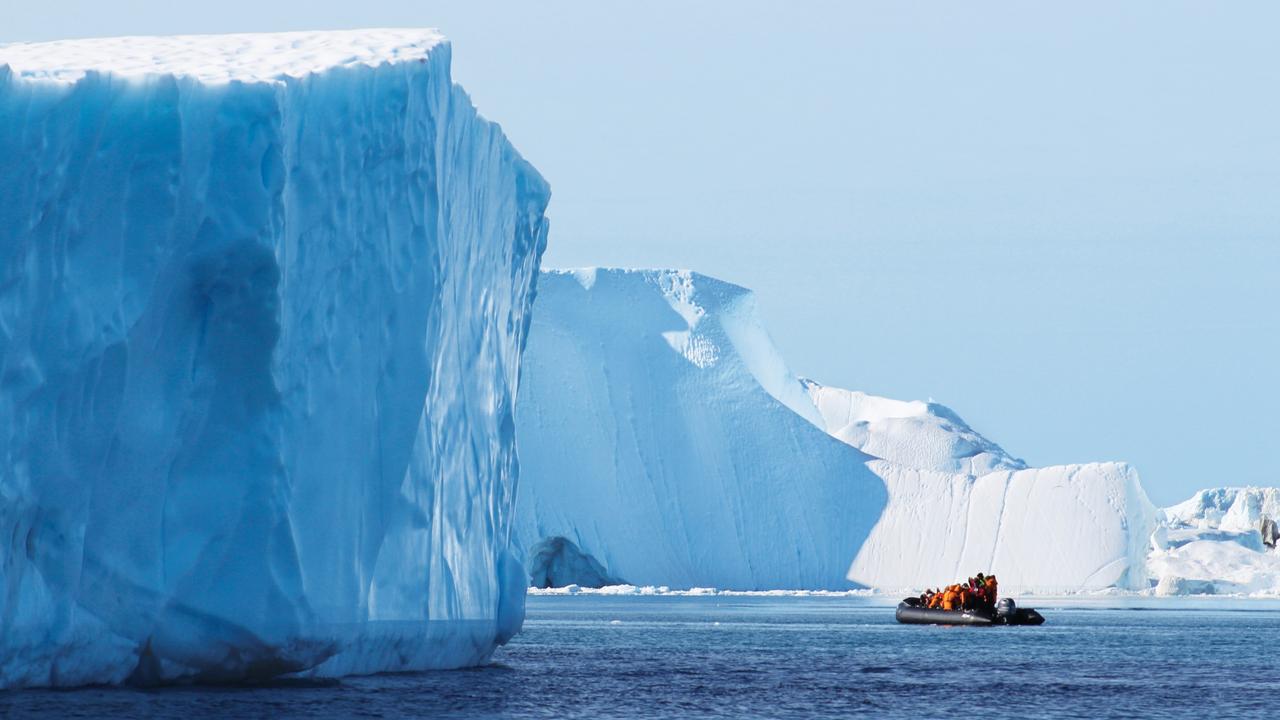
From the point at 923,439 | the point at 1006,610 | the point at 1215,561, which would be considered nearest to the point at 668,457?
the point at 1006,610

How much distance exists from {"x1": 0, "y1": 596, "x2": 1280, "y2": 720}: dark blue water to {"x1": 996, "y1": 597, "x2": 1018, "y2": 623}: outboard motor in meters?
0.53

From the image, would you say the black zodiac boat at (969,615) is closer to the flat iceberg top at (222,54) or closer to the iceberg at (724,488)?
the iceberg at (724,488)

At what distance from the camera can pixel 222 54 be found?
13.5 metres

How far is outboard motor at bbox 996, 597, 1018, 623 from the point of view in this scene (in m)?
31.4

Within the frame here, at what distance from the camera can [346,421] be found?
1366 centimetres

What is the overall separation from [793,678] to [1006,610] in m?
15.0

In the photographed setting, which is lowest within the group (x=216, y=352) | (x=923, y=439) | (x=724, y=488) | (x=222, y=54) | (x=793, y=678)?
(x=793, y=678)

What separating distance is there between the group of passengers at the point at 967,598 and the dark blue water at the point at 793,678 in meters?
1.26

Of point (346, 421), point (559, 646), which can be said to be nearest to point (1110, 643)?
point (559, 646)

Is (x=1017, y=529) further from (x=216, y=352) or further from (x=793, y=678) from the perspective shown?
(x=216, y=352)

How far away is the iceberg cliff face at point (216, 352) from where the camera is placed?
38.4ft

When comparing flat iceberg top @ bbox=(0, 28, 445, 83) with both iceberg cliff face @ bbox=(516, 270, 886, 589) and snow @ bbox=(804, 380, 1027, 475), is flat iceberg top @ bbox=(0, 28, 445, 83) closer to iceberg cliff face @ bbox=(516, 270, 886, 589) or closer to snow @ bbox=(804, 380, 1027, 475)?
iceberg cliff face @ bbox=(516, 270, 886, 589)

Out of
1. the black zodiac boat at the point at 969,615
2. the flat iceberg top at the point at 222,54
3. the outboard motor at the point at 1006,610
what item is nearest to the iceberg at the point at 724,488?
the black zodiac boat at the point at 969,615

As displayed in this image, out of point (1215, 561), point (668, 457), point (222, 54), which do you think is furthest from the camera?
point (1215, 561)
